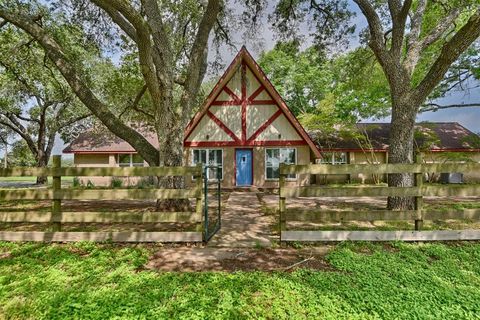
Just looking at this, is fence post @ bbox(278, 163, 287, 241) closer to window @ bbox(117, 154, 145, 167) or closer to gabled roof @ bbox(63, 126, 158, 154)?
gabled roof @ bbox(63, 126, 158, 154)

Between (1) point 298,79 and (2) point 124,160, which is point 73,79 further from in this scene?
(1) point 298,79

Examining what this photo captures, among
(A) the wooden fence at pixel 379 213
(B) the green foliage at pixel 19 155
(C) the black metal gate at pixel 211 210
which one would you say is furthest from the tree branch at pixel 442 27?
(B) the green foliage at pixel 19 155

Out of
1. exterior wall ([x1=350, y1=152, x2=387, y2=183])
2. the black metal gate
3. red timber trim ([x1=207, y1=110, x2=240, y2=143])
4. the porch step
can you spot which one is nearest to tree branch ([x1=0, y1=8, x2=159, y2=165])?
the black metal gate

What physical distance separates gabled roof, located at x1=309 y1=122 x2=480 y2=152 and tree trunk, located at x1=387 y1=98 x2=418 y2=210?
12215 millimetres

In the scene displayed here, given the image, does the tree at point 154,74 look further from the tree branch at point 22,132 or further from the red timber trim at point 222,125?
the tree branch at point 22,132

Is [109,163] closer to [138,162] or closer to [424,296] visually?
[138,162]

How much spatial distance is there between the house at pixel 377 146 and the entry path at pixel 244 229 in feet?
42.3

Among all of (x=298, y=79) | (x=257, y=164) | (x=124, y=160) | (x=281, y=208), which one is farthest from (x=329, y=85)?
(x=281, y=208)

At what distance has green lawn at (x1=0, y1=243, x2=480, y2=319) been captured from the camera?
121 inches

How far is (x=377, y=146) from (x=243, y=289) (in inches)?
801

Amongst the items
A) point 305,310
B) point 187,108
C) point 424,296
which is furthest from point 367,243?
point 187,108

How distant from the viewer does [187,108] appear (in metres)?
7.86

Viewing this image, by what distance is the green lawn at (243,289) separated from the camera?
3.08 m

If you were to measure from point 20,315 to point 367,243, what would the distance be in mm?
5317
